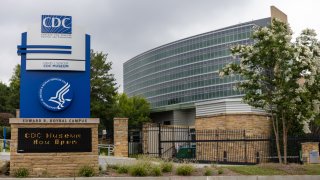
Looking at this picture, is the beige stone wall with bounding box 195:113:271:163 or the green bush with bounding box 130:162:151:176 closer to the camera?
the green bush with bounding box 130:162:151:176

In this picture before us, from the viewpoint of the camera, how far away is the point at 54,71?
1593 centimetres

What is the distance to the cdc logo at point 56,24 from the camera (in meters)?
16.0

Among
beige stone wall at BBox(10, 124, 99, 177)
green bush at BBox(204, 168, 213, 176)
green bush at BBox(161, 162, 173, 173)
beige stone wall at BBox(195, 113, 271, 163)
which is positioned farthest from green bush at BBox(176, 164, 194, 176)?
beige stone wall at BBox(195, 113, 271, 163)

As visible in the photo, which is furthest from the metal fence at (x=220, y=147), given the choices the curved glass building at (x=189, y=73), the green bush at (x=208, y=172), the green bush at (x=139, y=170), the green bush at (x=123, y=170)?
the curved glass building at (x=189, y=73)

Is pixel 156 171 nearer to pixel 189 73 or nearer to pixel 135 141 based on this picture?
pixel 135 141

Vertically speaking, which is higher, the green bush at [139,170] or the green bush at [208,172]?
the green bush at [139,170]

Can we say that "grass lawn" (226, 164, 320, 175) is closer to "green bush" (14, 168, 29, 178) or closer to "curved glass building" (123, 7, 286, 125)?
"green bush" (14, 168, 29, 178)

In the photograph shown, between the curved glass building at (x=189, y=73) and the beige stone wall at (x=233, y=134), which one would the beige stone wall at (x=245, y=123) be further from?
the curved glass building at (x=189, y=73)

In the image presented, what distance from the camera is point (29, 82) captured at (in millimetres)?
15758

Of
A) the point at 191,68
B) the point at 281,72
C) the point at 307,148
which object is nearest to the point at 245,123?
the point at 307,148

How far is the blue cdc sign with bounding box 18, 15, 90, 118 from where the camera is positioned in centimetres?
1570

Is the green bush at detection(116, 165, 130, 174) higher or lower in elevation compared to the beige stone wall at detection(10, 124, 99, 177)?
lower

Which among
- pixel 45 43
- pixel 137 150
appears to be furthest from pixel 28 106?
pixel 137 150

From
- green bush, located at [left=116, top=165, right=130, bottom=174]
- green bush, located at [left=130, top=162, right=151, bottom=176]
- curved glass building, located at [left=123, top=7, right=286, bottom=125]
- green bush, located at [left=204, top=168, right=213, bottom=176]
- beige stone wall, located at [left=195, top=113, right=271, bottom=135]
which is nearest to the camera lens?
green bush, located at [left=130, top=162, right=151, bottom=176]
